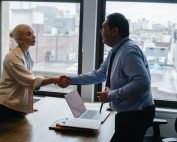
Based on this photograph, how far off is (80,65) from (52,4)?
91 centimetres

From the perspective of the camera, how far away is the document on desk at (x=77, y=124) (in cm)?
210

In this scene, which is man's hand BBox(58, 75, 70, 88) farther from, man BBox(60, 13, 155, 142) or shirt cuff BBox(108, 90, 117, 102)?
shirt cuff BBox(108, 90, 117, 102)

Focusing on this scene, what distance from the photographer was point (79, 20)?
3930 mm

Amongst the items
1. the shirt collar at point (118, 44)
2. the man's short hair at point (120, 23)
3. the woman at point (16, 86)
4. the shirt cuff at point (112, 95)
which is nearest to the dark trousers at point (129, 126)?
the shirt cuff at point (112, 95)

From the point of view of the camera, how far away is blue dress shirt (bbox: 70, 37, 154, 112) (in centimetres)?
196

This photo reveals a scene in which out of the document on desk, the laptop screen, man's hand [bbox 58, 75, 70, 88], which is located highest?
man's hand [bbox 58, 75, 70, 88]

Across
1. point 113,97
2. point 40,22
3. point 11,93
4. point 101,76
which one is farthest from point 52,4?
point 113,97

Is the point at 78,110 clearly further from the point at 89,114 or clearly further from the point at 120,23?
the point at 120,23

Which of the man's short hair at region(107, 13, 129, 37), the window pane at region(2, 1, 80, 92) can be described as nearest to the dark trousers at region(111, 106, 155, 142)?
the man's short hair at region(107, 13, 129, 37)

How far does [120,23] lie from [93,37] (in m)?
1.66

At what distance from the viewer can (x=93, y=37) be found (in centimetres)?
379

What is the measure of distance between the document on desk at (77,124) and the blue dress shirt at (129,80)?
19 centimetres

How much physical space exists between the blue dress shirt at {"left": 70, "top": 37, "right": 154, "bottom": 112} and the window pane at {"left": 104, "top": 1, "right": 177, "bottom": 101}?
1.70 m

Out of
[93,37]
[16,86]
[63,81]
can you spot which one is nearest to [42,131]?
[16,86]
